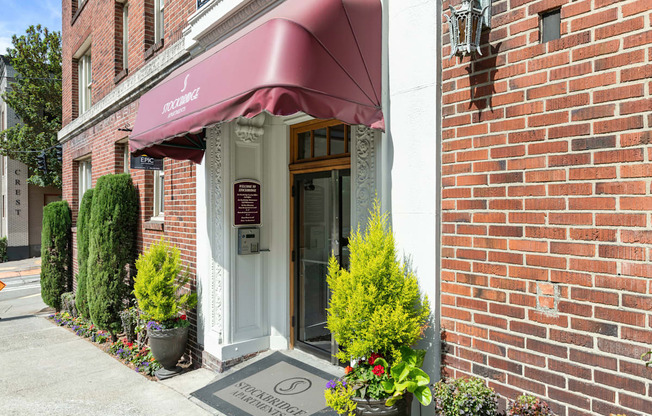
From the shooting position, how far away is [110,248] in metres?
7.77

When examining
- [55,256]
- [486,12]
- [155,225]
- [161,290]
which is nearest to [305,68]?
[486,12]

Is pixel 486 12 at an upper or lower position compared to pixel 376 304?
upper

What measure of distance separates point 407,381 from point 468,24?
96.9 inches

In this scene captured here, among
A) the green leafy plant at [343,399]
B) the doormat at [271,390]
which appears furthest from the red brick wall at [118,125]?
the green leafy plant at [343,399]

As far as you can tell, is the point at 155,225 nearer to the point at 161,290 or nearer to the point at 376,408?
the point at 161,290

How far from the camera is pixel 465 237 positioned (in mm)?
3205

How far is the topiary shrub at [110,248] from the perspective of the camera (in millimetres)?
7715

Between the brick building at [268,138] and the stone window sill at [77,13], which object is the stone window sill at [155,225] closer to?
the brick building at [268,138]

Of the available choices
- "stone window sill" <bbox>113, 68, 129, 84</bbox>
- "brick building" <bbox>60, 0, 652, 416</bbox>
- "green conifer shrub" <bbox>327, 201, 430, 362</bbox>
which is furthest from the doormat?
A: "stone window sill" <bbox>113, 68, 129, 84</bbox>

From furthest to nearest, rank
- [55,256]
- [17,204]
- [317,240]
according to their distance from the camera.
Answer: [17,204] → [55,256] → [317,240]

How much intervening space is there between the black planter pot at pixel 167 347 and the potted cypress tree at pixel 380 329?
326cm

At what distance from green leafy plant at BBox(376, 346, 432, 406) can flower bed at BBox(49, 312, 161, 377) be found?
4198mm

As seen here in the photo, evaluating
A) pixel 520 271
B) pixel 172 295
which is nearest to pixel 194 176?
pixel 172 295

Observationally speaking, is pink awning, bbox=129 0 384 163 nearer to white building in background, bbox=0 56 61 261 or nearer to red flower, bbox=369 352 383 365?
red flower, bbox=369 352 383 365
